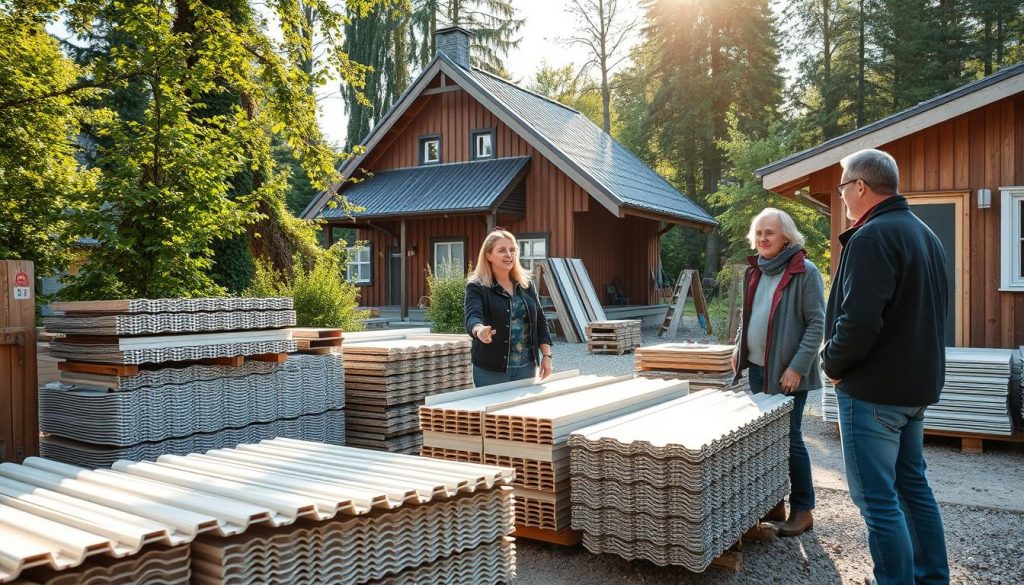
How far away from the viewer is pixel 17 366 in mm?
5637

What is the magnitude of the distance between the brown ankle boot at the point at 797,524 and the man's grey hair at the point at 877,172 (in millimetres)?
2493

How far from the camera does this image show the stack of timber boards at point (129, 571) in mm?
2189

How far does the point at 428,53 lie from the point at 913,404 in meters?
33.1

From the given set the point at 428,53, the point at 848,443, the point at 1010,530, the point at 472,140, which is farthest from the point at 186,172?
the point at 428,53

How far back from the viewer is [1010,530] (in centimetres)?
516

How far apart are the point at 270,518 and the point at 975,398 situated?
7.38 metres

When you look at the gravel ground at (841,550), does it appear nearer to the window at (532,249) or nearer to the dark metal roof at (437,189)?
the dark metal roof at (437,189)

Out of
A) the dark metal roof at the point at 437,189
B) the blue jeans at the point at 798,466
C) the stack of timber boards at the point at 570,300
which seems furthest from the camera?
the dark metal roof at the point at 437,189

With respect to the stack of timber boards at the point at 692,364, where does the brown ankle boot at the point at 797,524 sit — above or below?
below

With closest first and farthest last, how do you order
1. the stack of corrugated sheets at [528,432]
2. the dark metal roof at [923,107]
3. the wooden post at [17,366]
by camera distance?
the stack of corrugated sheets at [528,432]
the wooden post at [17,366]
the dark metal roof at [923,107]

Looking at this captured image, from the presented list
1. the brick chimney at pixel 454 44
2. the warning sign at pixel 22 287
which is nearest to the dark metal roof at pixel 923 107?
the warning sign at pixel 22 287

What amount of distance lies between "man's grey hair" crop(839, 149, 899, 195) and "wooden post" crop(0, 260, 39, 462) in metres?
5.81

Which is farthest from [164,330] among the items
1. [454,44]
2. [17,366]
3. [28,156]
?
[454,44]

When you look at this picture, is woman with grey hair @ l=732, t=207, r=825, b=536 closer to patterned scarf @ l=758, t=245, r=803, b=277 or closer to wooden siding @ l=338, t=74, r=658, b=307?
patterned scarf @ l=758, t=245, r=803, b=277
